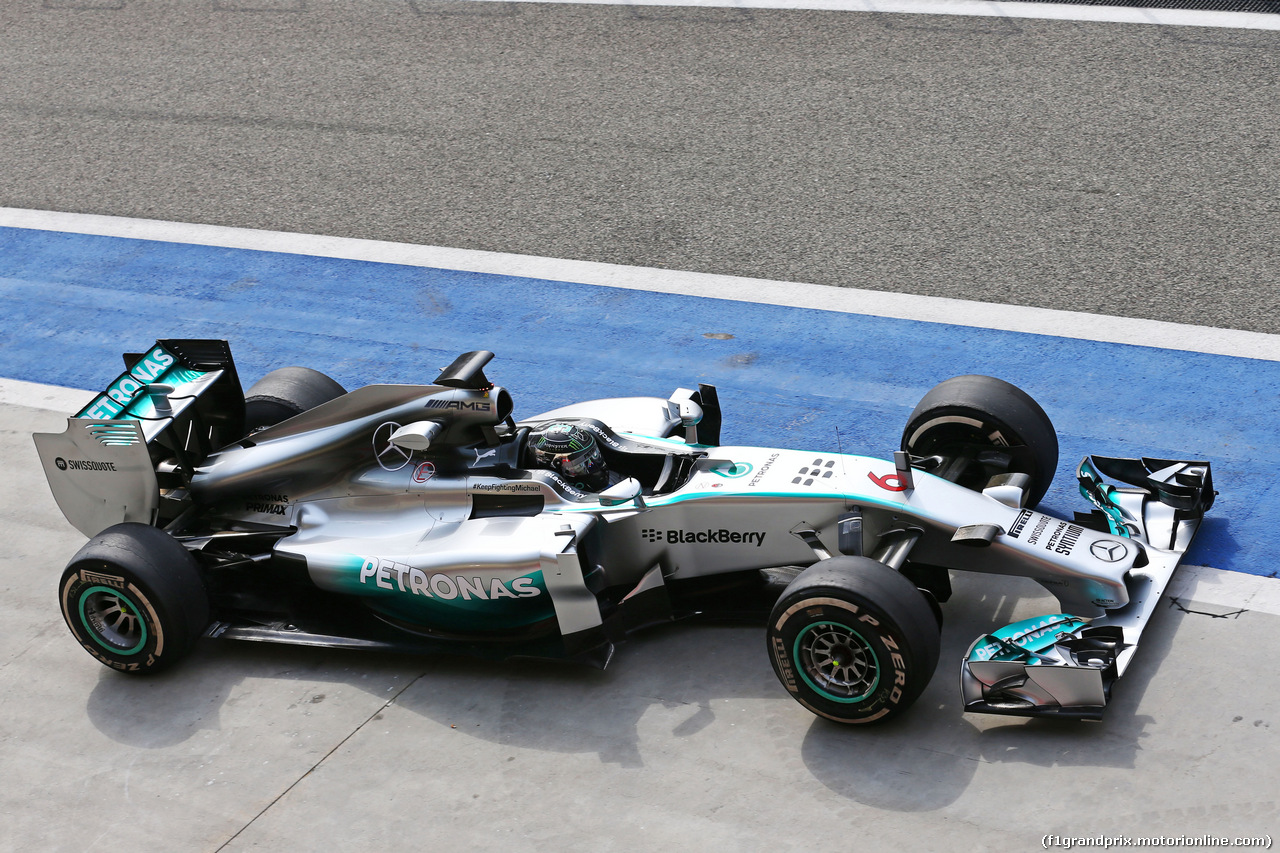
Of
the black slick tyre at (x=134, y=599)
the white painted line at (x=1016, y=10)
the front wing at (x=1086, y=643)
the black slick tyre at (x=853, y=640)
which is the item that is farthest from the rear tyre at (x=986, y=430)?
the white painted line at (x=1016, y=10)

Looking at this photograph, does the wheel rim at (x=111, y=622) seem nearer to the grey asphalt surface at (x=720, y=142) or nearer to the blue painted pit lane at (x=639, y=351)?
the blue painted pit lane at (x=639, y=351)

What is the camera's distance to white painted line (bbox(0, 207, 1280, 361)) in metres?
8.24

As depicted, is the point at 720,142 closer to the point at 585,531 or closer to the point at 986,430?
the point at 986,430

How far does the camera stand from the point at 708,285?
9.52m

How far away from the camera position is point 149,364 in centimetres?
662

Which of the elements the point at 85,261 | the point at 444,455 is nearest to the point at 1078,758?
the point at 444,455

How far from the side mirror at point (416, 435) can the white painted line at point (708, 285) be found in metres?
3.87

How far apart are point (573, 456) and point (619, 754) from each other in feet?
4.54

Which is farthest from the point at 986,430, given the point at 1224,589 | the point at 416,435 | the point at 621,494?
the point at 416,435

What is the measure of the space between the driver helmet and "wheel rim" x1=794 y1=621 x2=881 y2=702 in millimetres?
1376

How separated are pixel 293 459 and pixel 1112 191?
6.92 meters

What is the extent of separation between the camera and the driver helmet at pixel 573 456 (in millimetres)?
5934

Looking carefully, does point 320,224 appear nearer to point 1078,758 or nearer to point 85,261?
point 85,261

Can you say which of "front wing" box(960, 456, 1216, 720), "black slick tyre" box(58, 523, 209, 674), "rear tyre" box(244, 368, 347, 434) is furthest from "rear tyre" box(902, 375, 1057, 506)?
"black slick tyre" box(58, 523, 209, 674)
